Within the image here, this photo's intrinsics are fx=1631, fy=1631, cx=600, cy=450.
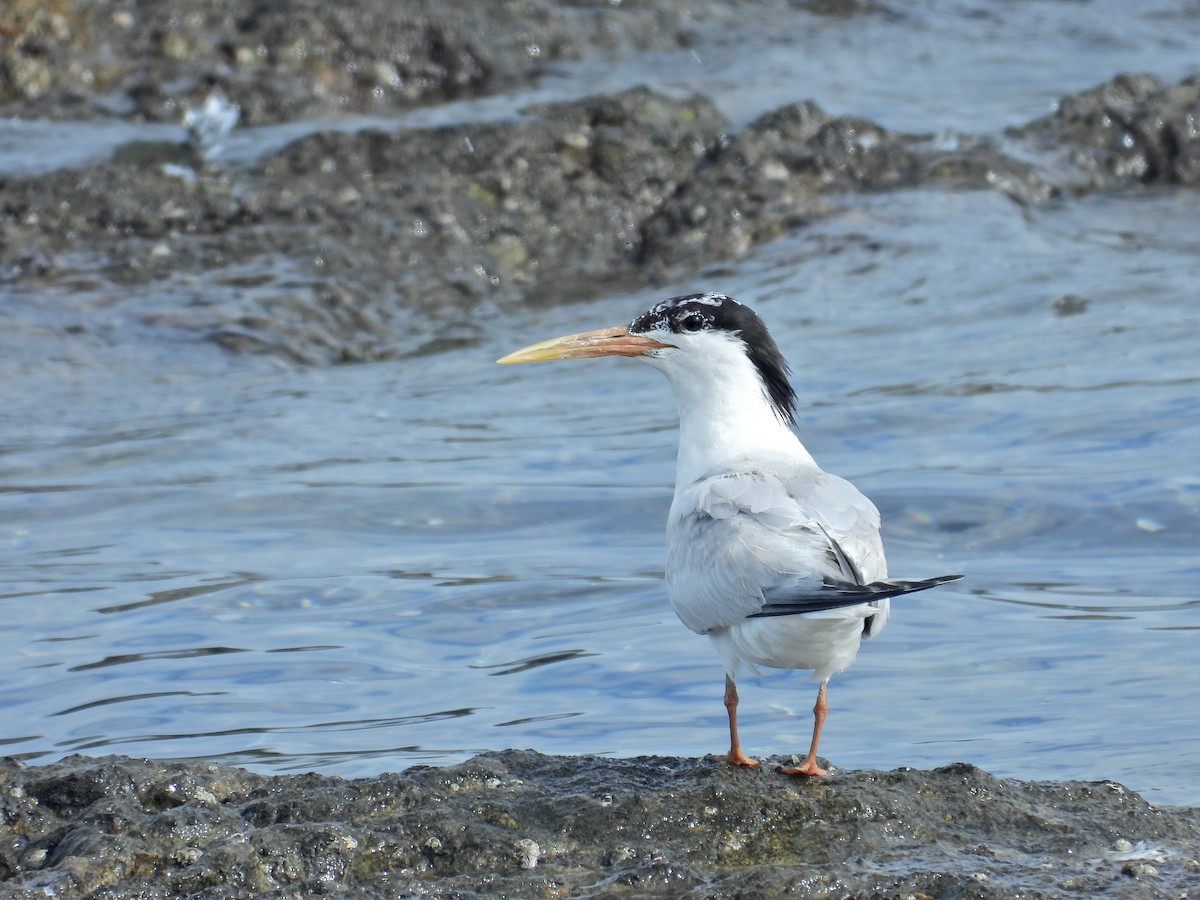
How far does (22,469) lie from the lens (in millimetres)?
7949

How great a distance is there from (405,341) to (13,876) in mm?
6977

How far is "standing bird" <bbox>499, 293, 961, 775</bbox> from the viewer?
3.93 meters

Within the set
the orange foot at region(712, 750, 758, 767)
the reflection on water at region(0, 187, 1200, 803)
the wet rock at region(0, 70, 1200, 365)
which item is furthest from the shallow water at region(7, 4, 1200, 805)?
the orange foot at region(712, 750, 758, 767)

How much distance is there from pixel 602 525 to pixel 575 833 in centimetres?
361

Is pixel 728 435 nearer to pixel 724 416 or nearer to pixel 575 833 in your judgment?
pixel 724 416

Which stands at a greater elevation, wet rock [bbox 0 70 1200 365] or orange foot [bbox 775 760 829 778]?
wet rock [bbox 0 70 1200 365]

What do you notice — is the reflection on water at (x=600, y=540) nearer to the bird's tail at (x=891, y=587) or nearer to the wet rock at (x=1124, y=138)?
the bird's tail at (x=891, y=587)

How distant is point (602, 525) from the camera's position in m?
7.29

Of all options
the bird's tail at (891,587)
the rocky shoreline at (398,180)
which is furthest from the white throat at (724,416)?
the rocky shoreline at (398,180)

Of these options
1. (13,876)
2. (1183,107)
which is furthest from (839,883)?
(1183,107)

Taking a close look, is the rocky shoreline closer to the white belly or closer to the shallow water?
the shallow water

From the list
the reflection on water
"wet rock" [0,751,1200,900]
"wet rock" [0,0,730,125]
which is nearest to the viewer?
"wet rock" [0,751,1200,900]

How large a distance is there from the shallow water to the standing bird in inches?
31.5

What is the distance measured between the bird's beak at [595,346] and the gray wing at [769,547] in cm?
73
